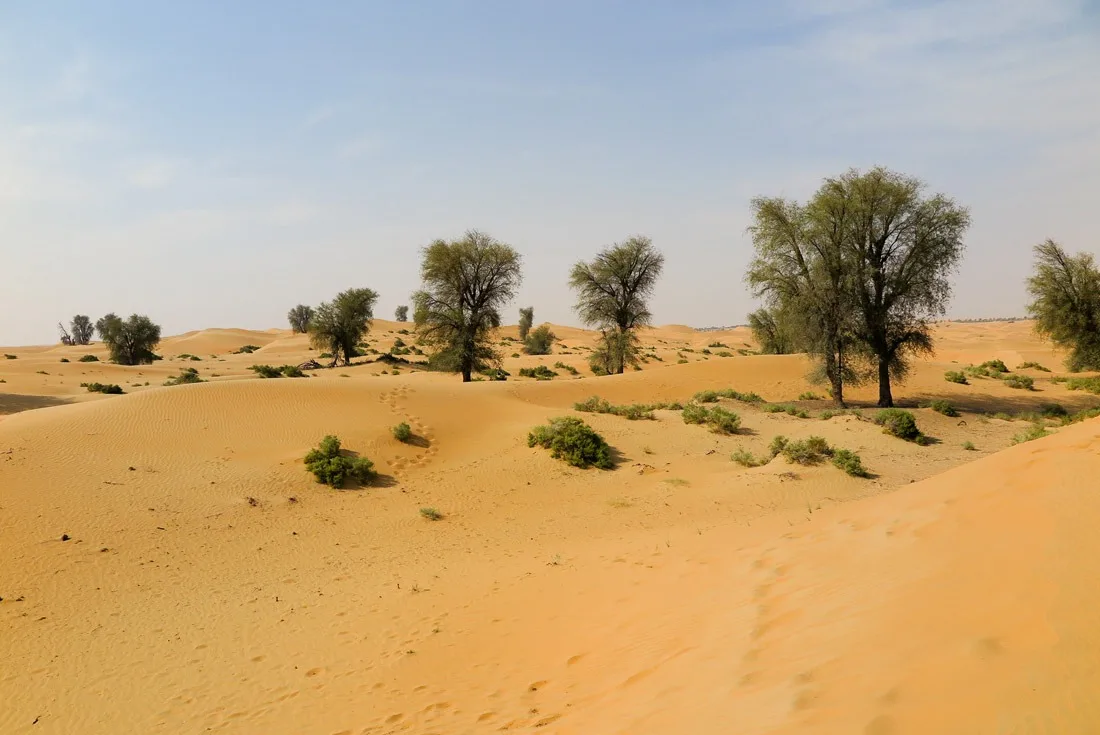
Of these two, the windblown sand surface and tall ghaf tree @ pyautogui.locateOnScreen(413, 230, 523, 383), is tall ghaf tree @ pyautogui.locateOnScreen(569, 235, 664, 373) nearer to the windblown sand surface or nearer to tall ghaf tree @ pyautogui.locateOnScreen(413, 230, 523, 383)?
tall ghaf tree @ pyautogui.locateOnScreen(413, 230, 523, 383)

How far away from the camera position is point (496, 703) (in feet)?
16.8

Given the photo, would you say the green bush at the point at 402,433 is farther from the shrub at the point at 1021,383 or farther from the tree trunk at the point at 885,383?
the shrub at the point at 1021,383

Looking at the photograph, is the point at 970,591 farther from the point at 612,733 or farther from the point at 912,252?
the point at 912,252

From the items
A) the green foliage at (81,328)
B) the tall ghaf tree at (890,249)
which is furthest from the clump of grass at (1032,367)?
the green foliage at (81,328)

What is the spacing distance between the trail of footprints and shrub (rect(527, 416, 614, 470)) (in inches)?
109

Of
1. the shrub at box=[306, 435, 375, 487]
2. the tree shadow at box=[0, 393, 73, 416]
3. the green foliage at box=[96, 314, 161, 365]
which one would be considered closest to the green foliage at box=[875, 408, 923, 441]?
the shrub at box=[306, 435, 375, 487]

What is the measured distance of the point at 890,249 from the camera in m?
21.9

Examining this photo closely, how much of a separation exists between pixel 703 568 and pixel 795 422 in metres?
13.5

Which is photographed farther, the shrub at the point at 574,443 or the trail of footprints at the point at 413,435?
the trail of footprints at the point at 413,435

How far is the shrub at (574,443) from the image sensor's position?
48.0 ft

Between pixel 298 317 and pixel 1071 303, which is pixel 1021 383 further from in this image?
pixel 298 317

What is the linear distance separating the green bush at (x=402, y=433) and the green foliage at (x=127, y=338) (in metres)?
44.1

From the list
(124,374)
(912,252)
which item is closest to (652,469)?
(912,252)

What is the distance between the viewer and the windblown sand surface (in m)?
3.52
